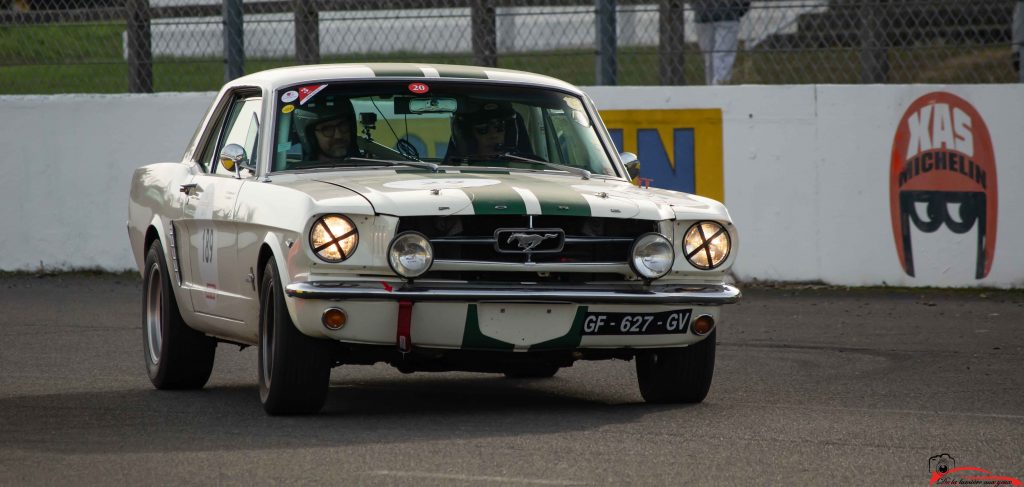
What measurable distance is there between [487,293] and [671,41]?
280 inches

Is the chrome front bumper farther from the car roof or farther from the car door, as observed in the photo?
the car roof

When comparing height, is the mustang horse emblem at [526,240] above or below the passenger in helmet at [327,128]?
below

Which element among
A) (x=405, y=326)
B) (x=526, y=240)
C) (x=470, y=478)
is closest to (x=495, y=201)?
(x=526, y=240)

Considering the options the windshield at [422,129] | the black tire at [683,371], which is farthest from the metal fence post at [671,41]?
the black tire at [683,371]

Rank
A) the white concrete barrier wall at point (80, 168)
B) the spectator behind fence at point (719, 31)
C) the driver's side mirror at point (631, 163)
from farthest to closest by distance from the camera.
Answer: the white concrete barrier wall at point (80, 168) < the spectator behind fence at point (719, 31) < the driver's side mirror at point (631, 163)

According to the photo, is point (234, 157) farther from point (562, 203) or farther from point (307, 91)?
point (562, 203)

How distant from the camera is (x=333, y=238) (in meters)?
6.19

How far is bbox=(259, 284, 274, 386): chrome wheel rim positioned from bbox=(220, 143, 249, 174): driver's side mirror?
30.1 inches

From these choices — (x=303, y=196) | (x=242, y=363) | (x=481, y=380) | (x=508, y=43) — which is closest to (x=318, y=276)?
(x=303, y=196)

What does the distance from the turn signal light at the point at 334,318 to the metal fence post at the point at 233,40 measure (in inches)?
308

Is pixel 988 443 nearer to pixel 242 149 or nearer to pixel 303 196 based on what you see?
pixel 303 196

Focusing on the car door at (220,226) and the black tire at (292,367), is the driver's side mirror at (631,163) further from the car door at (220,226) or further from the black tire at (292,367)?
the black tire at (292,367)

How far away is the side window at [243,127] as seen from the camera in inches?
294

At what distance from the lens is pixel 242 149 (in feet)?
23.5
